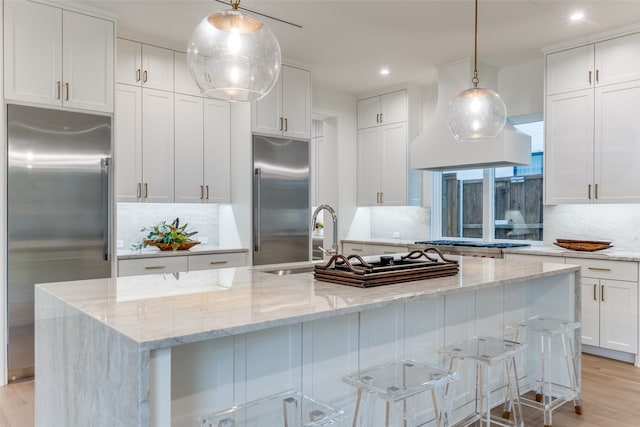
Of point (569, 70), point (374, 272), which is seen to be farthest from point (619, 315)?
point (374, 272)

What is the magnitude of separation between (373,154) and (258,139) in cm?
194

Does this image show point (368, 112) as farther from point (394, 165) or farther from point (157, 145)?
point (157, 145)

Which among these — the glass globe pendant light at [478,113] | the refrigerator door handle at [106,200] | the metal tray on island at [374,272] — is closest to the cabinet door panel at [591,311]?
the glass globe pendant light at [478,113]

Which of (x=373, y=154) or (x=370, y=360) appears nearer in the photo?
(x=370, y=360)

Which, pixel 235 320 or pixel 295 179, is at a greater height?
pixel 295 179

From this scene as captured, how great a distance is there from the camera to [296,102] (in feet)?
17.2

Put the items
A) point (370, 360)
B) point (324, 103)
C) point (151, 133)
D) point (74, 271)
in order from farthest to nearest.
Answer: point (324, 103) < point (151, 133) < point (74, 271) < point (370, 360)

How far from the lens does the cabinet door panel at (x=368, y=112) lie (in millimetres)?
6250

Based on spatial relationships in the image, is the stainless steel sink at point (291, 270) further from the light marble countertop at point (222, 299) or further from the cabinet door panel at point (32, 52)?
the cabinet door panel at point (32, 52)

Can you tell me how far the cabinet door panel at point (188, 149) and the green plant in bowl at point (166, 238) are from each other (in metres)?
0.33

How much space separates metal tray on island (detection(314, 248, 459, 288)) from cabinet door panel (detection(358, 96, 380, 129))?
3889 millimetres

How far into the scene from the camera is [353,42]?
14.9 ft

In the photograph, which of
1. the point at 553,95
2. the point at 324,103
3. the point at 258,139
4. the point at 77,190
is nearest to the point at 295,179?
the point at 258,139

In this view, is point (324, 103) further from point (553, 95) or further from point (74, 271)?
point (74, 271)
